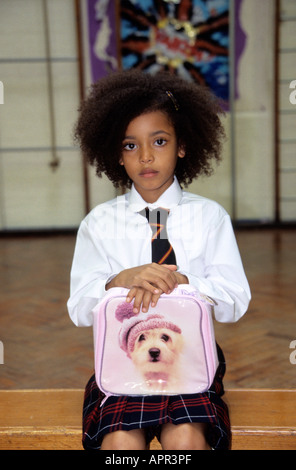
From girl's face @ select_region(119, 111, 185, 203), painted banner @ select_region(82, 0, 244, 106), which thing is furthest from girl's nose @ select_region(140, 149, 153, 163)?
painted banner @ select_region(82, 0, 244, 106)

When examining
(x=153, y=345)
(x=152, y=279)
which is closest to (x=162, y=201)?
(x=152, y=279)

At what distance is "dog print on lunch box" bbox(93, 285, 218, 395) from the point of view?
135 centimetres

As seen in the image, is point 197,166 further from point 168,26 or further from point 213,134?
point 168,26

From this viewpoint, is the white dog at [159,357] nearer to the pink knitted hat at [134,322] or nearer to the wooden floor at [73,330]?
the pink knitted hat at [134,322]

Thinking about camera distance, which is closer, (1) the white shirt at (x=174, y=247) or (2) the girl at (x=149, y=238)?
(2) the girl at (x=149, y=238)

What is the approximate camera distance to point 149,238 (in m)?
1.52

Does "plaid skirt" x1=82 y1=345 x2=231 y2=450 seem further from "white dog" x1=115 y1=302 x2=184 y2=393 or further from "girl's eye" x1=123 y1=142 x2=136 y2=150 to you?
"girl's eye" x1=123 y1=142 x2=136 y2=150

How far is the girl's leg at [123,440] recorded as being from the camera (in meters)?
1.32

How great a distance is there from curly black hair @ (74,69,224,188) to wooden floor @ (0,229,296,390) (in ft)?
3.36

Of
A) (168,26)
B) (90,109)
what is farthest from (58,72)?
(90,109)

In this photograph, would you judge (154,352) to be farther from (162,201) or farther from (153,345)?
(162,201)

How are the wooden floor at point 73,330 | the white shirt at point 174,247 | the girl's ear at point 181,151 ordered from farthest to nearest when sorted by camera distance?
the wooden floor at point 73,330 < the girl's ear at point 181,151 < the white shirt at point 174,247

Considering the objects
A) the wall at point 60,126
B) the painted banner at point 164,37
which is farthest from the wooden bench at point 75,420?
the painted banner at point 164,37

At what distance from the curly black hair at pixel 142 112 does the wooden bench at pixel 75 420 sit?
0.67 m
